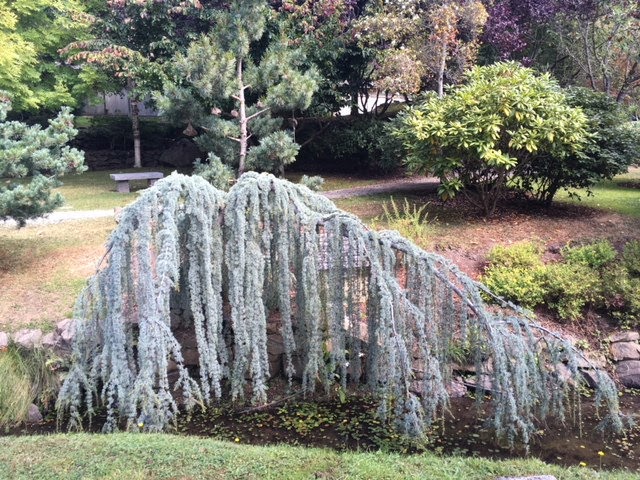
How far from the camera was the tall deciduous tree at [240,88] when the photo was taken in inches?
395

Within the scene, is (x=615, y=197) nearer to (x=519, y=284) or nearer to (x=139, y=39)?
(x=519, y=284)

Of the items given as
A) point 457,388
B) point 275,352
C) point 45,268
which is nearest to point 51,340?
point 45,268

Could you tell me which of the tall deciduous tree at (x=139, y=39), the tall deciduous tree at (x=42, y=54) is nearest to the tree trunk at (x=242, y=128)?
the tall deciduous tree at (x=139, y=39)

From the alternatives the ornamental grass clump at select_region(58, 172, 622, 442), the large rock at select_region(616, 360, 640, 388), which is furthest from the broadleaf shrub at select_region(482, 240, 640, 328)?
the ornamental grass clump at select_region(58, 172, 622, 442)

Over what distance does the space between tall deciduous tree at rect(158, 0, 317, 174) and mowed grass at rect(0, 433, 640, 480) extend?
7.29 metres

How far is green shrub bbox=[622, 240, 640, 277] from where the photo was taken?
23.3 feet

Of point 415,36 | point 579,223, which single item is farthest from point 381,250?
point 415,36

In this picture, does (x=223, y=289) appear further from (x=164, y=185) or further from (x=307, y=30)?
(x=307, y=30)

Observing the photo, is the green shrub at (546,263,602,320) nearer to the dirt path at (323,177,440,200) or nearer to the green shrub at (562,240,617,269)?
the green shrub at (562,240,617,269)

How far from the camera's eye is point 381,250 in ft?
15.7

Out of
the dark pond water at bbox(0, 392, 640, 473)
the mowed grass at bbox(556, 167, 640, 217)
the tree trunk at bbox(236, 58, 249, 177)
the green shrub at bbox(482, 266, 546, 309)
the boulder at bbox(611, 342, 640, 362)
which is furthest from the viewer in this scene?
the tree trunk at bbox(236, 58, 249, 177)

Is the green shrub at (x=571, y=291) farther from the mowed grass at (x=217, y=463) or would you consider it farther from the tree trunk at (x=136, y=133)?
the tree trunk at (x=136, y=133)

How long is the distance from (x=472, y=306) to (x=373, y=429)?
4.92ft

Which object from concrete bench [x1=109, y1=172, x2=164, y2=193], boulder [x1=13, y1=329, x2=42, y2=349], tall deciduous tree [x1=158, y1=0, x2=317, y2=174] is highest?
tall deciduous tree [x1=158, y1=0, x2=317, y2=174]
